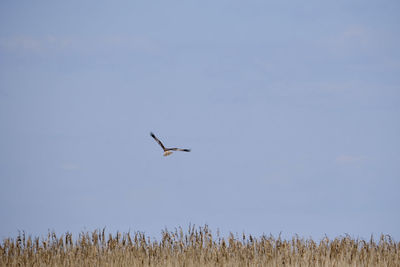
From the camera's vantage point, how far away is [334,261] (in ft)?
59.3

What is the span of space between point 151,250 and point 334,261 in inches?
209

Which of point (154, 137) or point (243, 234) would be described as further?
point (243, 234)

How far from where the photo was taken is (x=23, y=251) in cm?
1978

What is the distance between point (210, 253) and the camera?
18.9 m

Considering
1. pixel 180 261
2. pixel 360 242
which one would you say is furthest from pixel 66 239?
pixel 360 242

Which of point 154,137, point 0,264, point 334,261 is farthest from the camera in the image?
point 0,264

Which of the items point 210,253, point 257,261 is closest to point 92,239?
point 210,253

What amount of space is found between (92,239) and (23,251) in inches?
82.7

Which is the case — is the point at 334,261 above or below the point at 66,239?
below

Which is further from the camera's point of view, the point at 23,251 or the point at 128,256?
the point at 23,251

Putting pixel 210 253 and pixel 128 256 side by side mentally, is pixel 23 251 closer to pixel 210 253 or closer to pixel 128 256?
pixel 128 256

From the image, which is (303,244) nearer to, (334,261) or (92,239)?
(334,261)

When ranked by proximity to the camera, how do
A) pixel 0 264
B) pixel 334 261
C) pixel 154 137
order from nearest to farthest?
1. pixel 154 137
2. pixel 334 261
3. pixel 0 264

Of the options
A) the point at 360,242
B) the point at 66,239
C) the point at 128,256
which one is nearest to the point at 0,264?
the point at 66,239
